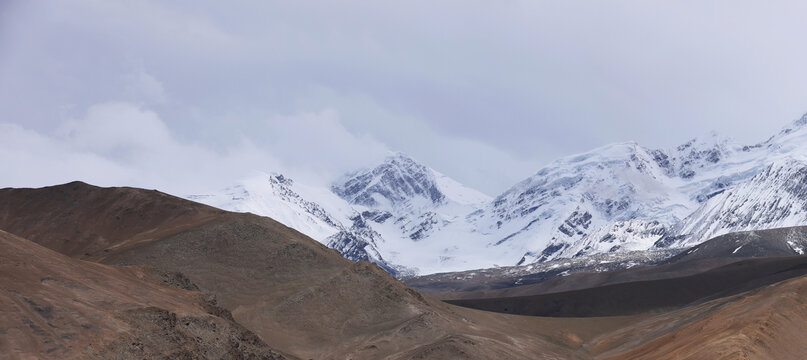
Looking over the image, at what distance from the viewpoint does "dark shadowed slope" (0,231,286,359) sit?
2530 inches

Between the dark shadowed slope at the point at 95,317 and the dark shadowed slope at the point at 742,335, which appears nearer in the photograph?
the dark shadowed slope at the point at 95,317

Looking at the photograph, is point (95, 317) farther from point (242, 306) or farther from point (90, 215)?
point (90, 215)

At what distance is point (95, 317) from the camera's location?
6994 centimetres

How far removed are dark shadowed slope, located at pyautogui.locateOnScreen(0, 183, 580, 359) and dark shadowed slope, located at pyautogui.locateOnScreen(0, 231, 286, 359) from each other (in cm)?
3013

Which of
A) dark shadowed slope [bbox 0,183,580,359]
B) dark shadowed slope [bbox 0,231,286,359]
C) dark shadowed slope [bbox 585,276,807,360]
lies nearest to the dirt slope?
dark shadowed slope [bbox 0,183,580,359]

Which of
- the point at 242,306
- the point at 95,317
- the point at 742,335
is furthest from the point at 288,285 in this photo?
the point at 742,335

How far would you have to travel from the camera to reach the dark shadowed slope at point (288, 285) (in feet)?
386

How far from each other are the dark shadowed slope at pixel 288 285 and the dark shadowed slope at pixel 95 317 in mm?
30130

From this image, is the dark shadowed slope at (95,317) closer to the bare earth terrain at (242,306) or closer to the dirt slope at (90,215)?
the bare earth terrain at (242,306)

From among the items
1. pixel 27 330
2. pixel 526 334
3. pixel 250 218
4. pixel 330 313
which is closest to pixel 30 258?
pixel 27 330

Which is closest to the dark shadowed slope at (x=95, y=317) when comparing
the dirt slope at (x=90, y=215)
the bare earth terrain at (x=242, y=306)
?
the bare earth terrain at (x=242, y=306)

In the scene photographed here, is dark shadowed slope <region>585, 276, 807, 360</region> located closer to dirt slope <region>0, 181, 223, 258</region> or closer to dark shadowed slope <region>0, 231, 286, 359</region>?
dark shadowed slope <region>0, 231, 286, 359</region>

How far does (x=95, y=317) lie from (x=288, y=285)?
62.5 metres

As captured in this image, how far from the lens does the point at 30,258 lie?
75250 millimetres
